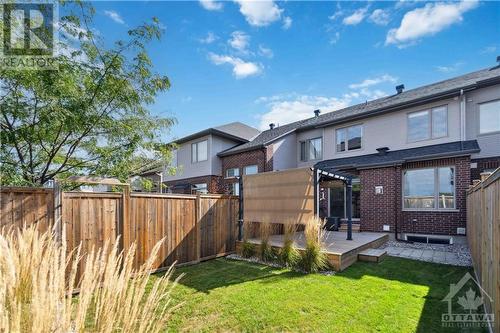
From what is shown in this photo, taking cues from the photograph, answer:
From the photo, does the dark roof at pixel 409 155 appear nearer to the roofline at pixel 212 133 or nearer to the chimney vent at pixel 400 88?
the chimney vent at pixel 400 88

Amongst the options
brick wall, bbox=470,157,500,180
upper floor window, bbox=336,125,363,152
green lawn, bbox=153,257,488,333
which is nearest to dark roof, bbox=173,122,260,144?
upper floor window, bbox=336,125,363,152

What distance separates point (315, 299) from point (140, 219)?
4.09 m

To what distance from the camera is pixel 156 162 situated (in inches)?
283

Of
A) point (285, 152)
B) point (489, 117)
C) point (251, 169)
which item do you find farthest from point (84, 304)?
point (285, 152)

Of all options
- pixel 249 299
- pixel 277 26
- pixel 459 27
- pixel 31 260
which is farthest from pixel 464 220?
pixel 31 260

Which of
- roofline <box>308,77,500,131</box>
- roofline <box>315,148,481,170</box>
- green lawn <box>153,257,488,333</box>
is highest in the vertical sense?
roofline <box>308,77,500,131</box>

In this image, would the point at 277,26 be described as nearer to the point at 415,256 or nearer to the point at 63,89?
the point at 63,89

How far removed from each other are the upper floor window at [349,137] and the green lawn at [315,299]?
800 cm

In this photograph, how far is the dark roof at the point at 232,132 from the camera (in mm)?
17630

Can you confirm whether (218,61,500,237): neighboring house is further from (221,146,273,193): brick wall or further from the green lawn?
the green lawn

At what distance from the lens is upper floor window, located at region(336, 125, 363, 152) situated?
538 inches

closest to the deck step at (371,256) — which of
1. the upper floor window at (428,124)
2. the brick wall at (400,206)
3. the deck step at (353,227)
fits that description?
the brick wall at (400,206)

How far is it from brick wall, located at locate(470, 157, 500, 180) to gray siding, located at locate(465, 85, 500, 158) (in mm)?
165

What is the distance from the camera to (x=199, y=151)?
1872cm
